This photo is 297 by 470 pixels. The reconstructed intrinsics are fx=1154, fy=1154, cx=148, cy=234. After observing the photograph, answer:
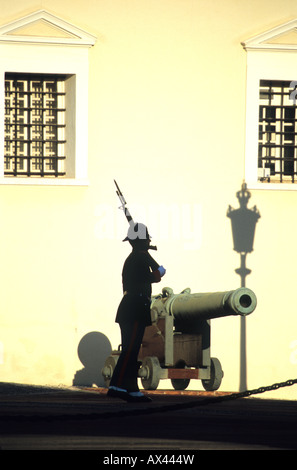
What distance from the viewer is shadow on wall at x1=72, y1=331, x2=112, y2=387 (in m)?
16.1

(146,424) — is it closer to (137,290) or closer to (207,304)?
(137,290)

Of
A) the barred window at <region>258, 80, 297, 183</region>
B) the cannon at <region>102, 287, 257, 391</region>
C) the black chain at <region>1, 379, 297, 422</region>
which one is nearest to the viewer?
the black chain at <region>1, 379, 297, 422</region>

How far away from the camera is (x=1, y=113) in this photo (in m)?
16.1

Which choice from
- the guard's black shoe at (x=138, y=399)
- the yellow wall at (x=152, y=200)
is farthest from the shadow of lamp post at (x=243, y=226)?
the guard's black shoe at (x=138, y=399)

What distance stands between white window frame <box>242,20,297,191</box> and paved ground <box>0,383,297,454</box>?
4.42 metres

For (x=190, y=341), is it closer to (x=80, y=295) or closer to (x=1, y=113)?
(x=80, y=295)

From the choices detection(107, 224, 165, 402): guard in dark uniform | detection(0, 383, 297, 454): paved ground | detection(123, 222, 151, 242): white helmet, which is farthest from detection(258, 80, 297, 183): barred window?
detection(107, 224, 165, 402): guard in dark uniform

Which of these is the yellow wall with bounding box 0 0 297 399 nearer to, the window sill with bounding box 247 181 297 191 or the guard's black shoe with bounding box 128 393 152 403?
the window sill with bounding box 247 181 297 191

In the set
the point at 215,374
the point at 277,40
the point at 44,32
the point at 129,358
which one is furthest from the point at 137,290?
the point at 277,40

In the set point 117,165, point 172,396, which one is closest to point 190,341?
point 172,396

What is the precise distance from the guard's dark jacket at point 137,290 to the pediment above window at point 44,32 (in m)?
4.85

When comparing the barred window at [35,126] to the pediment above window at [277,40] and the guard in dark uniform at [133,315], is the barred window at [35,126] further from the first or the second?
the guard in dark uniform at [133,315]

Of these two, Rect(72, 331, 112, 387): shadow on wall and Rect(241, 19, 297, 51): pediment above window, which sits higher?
Rect(241, 19, 297, 51): pediment above window
